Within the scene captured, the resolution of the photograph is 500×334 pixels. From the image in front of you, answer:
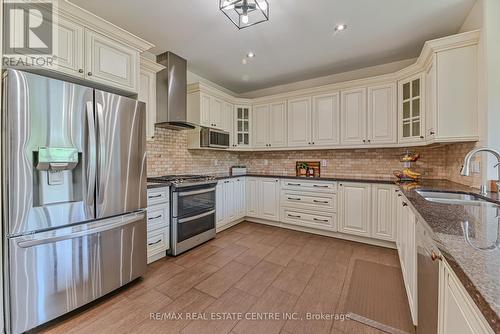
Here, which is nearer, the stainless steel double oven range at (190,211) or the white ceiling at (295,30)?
the white ceiling at (295,30)

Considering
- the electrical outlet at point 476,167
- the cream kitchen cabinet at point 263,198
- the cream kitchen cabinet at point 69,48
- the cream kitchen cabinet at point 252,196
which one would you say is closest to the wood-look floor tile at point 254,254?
the cream kitchen cabinet at point 263,198

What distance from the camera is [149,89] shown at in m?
2.80

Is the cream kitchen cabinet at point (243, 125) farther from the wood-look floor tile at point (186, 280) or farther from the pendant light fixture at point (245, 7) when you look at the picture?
the wood-look floor tile at point (186, 280)

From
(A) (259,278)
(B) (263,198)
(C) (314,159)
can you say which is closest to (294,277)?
(A) (259,278)

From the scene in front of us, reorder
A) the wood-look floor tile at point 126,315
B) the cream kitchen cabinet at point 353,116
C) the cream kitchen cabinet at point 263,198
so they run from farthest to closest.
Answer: the cream kitchen cabinet at point 263,198 < the cream kitchen cabinet at point 353,116 < the wood-look floor tile at point 126,315

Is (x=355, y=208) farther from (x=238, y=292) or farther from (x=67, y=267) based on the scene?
(x=67, y=267)

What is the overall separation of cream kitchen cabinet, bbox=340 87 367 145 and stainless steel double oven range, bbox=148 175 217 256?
7.21ft

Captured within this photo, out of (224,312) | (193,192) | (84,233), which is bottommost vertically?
(224,312)

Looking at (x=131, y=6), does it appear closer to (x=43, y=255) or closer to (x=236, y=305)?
(x=43, y=255)

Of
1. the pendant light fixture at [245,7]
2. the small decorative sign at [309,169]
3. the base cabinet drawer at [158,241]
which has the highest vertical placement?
the pendant light fixture at [245,7]

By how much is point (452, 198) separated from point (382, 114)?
172 cm

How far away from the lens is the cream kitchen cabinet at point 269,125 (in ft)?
13.2

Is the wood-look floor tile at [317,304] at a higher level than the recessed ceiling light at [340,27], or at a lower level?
lower

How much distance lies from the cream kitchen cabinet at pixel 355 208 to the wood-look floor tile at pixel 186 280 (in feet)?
6.59
